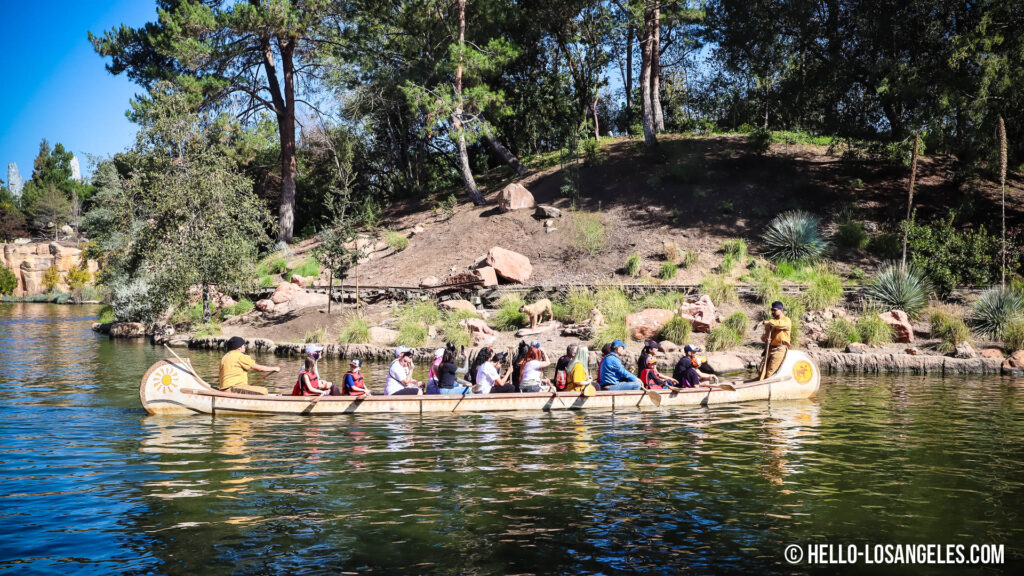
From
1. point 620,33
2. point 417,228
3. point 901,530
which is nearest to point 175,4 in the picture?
point 417,228

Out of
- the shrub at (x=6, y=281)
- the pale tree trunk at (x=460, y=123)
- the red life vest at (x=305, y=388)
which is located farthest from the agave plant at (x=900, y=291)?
the shrub at (x=6, y=281)

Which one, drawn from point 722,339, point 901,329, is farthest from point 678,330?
point 901,329

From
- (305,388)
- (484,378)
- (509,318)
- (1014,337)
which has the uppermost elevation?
(509,318)

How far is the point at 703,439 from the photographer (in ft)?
35.1

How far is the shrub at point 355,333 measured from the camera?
21.2 metres

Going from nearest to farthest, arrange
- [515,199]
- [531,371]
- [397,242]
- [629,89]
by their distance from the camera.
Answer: [531,371] < [397,242] < [515,199] < [629,89]

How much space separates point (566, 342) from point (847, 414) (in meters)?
8.47

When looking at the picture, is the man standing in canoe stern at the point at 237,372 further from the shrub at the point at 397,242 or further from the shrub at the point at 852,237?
the shrub at the point at 852,237

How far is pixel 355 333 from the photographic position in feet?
70.2

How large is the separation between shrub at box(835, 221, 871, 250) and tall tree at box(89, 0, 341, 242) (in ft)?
74.8

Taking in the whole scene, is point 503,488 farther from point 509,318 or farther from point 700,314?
point 509,318

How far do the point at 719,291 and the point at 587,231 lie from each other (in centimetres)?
765

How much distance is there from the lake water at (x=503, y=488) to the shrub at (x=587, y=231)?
46.9ft

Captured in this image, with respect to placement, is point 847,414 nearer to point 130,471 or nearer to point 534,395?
point 534,395
